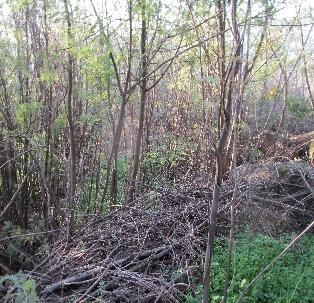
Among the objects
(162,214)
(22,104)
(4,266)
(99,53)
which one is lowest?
(4,266)

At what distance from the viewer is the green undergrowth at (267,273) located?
10.2ft

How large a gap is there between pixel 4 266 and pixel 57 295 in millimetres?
1106

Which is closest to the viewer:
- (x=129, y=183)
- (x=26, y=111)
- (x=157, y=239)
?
(x=157, y=239)

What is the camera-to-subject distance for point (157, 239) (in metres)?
3.91

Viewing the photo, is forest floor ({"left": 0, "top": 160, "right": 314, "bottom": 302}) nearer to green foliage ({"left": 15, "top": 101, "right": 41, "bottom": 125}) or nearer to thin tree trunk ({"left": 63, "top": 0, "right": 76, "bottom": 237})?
thin tree trunk ({"left": 63, "top": 0, "right": 76, "bottom": 237})

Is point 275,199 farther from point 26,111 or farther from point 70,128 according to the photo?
point 26,111

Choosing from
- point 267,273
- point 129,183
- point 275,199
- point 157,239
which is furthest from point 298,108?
point 267,273

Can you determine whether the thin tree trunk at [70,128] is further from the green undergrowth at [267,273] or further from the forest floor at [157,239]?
the green undergrowth at [267,273]

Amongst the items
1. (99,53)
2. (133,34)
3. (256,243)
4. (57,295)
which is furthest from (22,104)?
(256,243)

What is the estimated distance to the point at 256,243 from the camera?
149 inches

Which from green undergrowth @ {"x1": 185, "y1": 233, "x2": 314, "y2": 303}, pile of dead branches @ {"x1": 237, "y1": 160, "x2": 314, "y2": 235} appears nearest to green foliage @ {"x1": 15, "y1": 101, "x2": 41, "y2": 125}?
pile of dead branches @ {"x1": 237, "y1": 160, "x2": 314, "y2": 235}

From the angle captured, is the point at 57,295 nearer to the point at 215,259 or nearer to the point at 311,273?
the point at 215,259

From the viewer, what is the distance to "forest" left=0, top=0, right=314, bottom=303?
331cm

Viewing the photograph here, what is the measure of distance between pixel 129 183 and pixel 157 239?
118 centimetres
